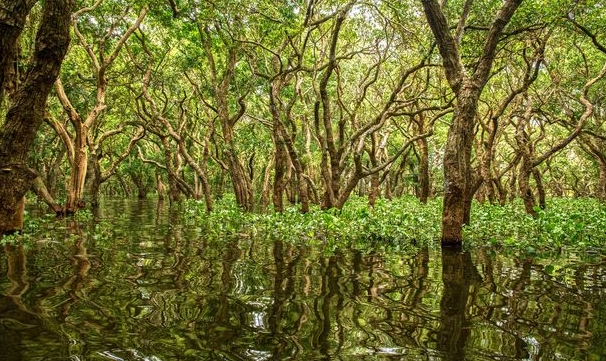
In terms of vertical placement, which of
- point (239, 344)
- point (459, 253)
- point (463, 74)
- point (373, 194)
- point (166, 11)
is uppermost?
point (166, 11)

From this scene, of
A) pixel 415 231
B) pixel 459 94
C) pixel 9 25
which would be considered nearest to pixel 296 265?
pixel 459 94

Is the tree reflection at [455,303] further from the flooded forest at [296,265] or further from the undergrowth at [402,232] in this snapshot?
the undergrowth at [402,232]

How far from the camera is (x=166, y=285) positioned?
520cm

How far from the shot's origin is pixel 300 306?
4.34 metres

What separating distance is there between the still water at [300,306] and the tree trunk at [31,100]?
136cm

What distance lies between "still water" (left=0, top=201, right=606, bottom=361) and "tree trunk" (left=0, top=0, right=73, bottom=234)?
1358 mm

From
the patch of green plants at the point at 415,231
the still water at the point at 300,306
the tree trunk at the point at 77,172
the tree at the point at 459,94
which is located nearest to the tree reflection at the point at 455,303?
the still water at the point at 300,306

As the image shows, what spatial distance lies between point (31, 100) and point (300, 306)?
11.9ft

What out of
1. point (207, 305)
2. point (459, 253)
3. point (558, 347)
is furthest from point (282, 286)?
point (459, 253)

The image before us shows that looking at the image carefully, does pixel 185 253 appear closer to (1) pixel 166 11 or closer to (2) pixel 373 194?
(1) pixel 166 11

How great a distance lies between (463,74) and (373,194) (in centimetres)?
1336

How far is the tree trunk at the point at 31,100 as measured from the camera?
442 cm

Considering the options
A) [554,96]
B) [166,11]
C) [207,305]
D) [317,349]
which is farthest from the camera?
[554,96]

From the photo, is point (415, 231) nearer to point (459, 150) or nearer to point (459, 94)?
point (459, 150)
